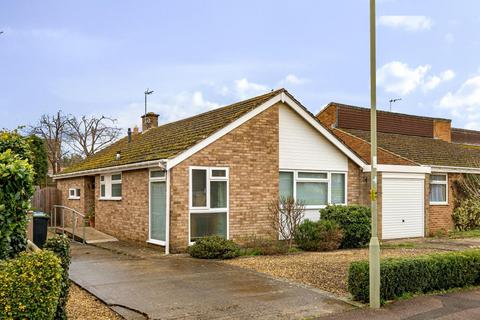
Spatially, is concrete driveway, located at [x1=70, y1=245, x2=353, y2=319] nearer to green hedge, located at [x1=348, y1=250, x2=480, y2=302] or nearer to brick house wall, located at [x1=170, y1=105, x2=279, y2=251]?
green hedge, located at [x1=348, y1=250, x2=480, y2=302]

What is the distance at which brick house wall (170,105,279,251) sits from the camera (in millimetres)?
13977

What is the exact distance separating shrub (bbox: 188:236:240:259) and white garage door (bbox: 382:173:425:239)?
7.80 meters

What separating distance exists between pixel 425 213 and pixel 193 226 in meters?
10.5

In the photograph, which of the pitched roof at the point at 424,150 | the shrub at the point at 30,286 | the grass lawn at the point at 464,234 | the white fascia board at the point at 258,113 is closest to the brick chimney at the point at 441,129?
the pitched roof at the point at 424,150

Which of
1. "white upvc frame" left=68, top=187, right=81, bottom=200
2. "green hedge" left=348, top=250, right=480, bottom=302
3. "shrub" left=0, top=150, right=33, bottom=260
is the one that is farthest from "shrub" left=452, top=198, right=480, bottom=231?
"shrub" left=0, top=150, right=33, bottom=260

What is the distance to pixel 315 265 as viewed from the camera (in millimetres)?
11719

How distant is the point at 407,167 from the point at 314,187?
14.4 ft

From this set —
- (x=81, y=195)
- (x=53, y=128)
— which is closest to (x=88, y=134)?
(x=53, y=128)

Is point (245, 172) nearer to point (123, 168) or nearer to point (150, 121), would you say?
point (123, 168)

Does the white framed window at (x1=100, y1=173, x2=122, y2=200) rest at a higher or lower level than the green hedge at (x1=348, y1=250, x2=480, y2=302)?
higher

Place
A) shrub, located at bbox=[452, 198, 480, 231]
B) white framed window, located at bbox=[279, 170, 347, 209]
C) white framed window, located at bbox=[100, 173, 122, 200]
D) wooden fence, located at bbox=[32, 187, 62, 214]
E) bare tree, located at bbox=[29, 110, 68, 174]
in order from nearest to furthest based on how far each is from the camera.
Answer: white framed window, located at bbox=[279, 170, 347, 209]
white framed window, located at bbox=[100, 173, 122, 200]
shrub, located at bbox=[452, 198, 480, 231]
wooden fence, located at bbox=[32, 187, 62, 214]
bare tree, located at bbox=[29, 110, 68, 174]

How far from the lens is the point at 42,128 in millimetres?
44906

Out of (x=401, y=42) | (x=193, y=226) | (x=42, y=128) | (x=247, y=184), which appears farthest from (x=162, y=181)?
(x=42, y=128)

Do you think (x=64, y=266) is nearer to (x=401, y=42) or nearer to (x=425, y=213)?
(x=401, y=42)
